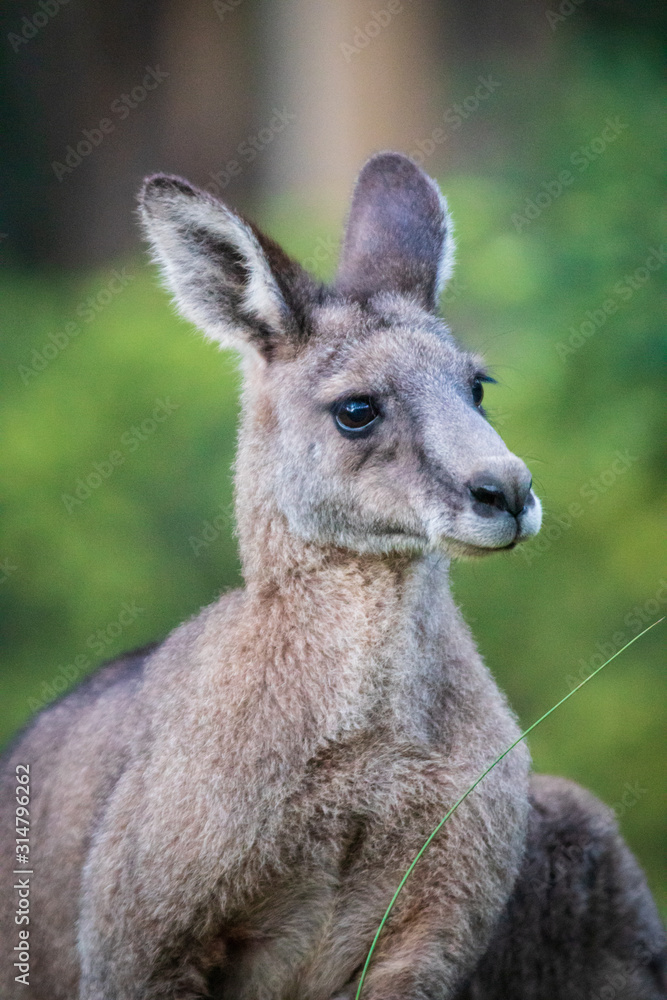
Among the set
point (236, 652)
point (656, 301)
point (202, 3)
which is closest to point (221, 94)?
point (202, 3)

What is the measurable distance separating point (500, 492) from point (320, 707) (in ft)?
2.63

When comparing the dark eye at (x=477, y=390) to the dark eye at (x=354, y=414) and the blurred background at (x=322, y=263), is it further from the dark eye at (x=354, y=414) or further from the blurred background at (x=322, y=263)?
the blurred background at (x=322, y=263)

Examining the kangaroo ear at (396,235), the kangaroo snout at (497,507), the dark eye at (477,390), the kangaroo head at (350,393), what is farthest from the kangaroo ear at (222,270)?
the kangaroo snout at (497,507)

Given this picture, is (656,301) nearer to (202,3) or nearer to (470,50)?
(470,50)

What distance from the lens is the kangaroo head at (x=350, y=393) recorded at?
303cm

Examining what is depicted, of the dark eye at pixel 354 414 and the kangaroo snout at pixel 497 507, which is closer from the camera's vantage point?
the kangaroo snout at pixel 497 507

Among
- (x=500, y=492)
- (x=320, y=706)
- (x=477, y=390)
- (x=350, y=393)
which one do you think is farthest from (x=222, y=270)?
(x=320, y=706)

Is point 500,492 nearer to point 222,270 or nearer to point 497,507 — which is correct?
point 497,507

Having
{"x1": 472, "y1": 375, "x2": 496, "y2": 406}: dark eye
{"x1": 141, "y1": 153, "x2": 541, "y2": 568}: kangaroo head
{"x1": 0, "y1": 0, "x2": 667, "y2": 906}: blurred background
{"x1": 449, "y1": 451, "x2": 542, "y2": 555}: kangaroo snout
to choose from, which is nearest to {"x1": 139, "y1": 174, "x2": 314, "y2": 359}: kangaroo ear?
{"x1": 141, "y1": 153, "x2": 541, "y2": 568}: kangaroo head

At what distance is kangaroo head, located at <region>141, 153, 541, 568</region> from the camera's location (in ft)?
9.95

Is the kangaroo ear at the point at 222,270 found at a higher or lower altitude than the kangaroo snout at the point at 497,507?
higher

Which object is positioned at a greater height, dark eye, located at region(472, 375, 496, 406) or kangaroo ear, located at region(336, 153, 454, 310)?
kangaroo ear, located at region(336, 153, 454, 310)

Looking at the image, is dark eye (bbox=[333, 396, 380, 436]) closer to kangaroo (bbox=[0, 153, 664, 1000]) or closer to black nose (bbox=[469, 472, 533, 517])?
kangaroo (bbox=[0, 153, 664, 1000])

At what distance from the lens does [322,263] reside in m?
5.66
